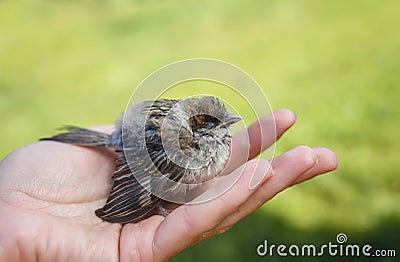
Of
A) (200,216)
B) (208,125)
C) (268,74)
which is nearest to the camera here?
(200,216)

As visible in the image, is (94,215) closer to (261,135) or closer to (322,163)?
(261,135)

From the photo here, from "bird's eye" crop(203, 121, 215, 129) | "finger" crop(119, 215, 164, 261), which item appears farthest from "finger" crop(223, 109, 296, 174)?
"finger" crop(119, 215, 164, 261)

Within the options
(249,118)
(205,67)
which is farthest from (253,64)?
(205,67)

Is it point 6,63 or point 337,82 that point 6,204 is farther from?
point 6,63

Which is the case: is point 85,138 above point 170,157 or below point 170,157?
above

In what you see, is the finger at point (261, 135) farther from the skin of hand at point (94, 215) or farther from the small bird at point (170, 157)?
the skin of hand at point (94, 215)

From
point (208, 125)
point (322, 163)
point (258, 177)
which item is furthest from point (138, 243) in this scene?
point (322, 163)
